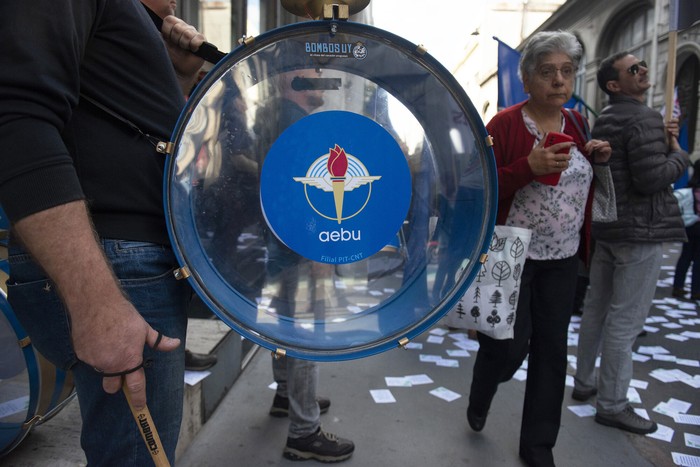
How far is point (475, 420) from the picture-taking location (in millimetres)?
2656

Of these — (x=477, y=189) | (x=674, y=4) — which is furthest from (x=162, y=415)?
(x=674, y=4)

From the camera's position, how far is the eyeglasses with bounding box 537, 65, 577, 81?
219 centimetres

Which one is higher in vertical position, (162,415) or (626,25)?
(626,25)

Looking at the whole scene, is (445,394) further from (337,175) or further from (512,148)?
(337,175)

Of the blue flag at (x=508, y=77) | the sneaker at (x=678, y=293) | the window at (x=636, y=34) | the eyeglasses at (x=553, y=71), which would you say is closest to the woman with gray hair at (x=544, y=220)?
the eyeglasses at (x=553, y=71)

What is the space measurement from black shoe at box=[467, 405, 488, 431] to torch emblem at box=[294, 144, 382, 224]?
2.02 meters

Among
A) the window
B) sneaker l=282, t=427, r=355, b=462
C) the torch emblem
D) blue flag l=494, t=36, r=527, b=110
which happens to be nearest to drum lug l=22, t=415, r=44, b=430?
sneaker l=282, t=427, r=355, b=462

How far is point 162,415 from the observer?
1.14 metres

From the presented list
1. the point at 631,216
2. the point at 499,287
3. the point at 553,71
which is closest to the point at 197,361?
the point at 499,287

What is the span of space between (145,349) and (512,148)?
1.77 m

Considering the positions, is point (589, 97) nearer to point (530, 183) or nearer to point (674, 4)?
point (674, 4)

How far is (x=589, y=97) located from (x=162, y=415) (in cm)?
1941

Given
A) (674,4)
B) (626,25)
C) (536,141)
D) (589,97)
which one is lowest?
(536,141)

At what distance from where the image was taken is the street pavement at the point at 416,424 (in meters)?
2.43
